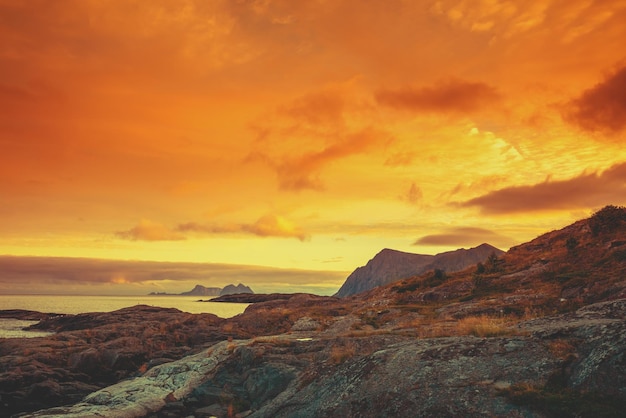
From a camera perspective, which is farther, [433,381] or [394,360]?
[394,360]

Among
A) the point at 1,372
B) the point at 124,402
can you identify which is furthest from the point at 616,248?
the point at 1,372

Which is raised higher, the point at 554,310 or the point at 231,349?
the point at 554,310

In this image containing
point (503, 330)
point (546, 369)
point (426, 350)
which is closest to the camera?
point (546, 369)

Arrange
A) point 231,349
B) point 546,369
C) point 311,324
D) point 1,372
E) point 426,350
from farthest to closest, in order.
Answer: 1. point 311,324
2. point 1,372
3. point 231,349
4. point 426,350
5. point 546,369

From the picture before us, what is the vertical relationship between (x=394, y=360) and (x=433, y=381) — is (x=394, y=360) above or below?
above

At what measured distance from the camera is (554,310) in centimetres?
3272

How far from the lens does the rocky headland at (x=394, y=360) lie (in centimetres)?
1341

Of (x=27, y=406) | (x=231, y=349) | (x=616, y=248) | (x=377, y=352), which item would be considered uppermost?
(x=616, y=248)

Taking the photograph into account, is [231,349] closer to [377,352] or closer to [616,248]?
[377,352]

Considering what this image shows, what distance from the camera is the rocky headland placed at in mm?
13414

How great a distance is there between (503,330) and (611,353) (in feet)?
18.3

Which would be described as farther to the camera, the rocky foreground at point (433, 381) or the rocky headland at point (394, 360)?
the rocky headland at point (394, 360)

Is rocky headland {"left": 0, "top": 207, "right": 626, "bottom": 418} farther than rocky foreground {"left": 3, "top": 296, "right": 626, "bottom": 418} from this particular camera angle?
Yes

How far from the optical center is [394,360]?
17.1 metres
